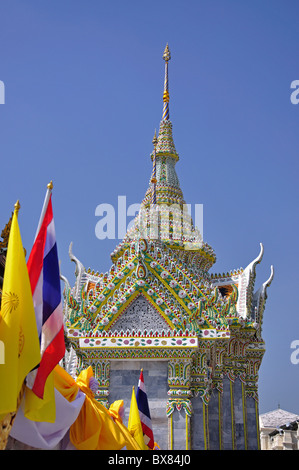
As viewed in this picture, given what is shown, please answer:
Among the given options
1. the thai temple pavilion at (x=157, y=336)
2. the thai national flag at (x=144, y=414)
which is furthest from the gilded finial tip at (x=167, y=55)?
the thai national flag at (x=144, y=414)

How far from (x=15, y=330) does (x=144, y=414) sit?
731cm

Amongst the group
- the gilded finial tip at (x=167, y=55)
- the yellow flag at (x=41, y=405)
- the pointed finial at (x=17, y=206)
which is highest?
the gilded finial tip at (x=167, y=55)

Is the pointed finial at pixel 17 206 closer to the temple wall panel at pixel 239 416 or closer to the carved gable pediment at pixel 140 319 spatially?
the carved gable pediment at pixel 140 319

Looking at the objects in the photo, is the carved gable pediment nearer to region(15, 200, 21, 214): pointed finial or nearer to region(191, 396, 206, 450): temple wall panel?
region(191, 396, 206, 450): temple wall panel

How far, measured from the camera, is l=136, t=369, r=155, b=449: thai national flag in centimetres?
1354

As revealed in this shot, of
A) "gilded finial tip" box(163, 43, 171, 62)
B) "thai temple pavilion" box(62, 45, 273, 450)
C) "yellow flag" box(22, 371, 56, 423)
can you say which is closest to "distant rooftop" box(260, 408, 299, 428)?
"gilded finial tip" box(163, 43, 171, 62)

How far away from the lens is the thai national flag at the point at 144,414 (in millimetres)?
13539

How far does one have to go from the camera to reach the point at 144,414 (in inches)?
548

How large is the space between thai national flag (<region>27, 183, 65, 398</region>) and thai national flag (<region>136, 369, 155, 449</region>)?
6.05 meters

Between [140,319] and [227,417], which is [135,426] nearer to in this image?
[140,319]

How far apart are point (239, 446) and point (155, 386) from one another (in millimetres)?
6438

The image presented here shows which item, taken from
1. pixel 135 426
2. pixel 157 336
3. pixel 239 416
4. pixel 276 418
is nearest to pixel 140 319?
pixel 157 336

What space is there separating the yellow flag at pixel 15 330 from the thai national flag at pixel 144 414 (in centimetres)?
679

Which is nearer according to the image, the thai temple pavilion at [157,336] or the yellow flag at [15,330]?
the yellow flag at [15,330]
